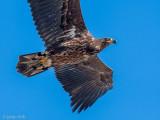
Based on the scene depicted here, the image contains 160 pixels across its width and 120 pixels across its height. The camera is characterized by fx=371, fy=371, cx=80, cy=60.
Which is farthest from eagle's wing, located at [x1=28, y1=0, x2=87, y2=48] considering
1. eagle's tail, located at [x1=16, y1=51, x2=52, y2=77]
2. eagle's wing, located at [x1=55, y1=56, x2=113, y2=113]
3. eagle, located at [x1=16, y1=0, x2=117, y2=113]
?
eagle's wing, located at [x1=55, y1=56, x2=113, y2=113]

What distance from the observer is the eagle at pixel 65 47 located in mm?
10547

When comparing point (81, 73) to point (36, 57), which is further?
point (81, 73)

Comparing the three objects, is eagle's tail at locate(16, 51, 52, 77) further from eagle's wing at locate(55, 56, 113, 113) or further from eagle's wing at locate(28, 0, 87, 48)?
eagle's wing at locate(55, 56, 113, 113)

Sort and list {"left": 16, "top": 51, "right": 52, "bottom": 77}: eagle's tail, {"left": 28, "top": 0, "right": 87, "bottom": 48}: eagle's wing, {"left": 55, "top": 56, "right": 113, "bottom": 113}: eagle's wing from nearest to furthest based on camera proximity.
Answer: {"left": 28, "top": 0, "right": 87, "bottom": 48}: eagle's wing < {"left": 16, "top": 51, "right": 52, "bottom": 77}: eagle's tail < {"left": 55, "top": 56, "right": 113, "bottom": 113}: eagle's wing

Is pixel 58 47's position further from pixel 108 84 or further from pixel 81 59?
pixel 108 84

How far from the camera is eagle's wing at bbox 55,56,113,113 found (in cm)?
Result: 1101

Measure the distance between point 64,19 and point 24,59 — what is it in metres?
1.65

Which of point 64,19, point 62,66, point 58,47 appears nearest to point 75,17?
point 64,19

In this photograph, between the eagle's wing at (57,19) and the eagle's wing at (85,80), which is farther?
the eagle's wing at (85,80)

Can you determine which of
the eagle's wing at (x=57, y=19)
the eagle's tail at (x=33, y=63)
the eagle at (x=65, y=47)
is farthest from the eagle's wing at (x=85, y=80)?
the eagle's wing at (x=57, y=19)

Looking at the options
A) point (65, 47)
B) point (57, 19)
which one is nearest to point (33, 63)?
point (65, 47)

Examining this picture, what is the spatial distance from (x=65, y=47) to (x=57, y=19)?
87 cm

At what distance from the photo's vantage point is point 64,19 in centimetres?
1083

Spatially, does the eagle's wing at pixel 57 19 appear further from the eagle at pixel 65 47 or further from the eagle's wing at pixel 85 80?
the eagle's wing at pixel 85 80
